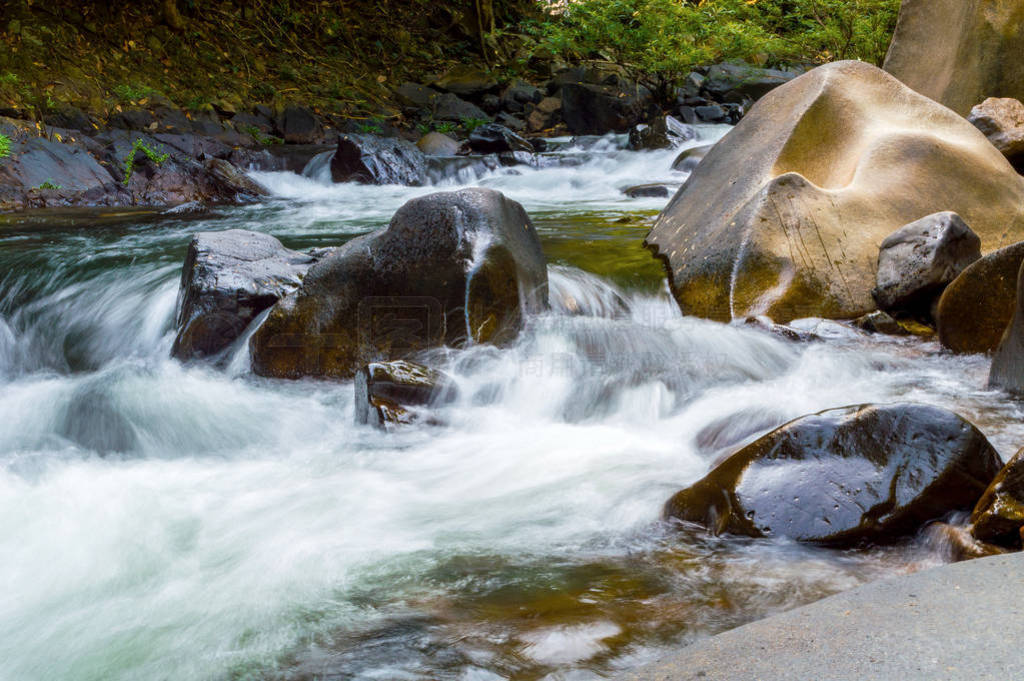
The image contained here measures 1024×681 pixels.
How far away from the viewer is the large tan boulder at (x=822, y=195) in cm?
510

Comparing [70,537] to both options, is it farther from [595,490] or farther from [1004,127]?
[1004,127]

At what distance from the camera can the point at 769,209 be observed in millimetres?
5227

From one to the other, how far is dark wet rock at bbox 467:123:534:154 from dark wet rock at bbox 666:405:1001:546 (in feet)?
36.6

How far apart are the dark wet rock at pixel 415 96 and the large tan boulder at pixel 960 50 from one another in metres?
9.68

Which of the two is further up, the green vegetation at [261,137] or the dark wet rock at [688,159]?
the green vegetation at [261,137]

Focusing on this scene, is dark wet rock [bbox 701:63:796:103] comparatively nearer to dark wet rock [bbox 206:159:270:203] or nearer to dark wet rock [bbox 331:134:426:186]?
dark wet rock [bbox 331:134:426:186]

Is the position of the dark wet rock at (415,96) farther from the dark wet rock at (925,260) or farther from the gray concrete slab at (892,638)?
the gray concrete slab at (892,638)

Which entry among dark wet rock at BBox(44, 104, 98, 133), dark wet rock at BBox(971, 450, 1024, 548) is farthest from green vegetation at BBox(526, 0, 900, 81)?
dark wet rock at BBox(971, 450, 1024, 548)

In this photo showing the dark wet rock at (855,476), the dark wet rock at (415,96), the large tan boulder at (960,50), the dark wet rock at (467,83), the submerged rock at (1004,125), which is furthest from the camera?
the dark wet rock at (467,83)

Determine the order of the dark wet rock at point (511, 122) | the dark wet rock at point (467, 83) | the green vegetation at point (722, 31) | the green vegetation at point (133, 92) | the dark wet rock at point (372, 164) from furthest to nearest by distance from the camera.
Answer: the dark wet rock at point (467, 83), the dark wet rock at point (511, 122), the green vegetation at point (722, 31), the green vegetation at point (133, 92), the dark wet rock at point (372, 164)

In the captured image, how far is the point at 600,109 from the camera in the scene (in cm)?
1558

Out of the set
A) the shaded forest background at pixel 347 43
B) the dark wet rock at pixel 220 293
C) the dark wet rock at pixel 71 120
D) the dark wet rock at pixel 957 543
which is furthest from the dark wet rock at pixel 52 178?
the dark wet rock at pixel 957 543

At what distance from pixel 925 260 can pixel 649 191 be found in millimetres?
5430

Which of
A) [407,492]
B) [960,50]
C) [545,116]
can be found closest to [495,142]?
[545,116]
